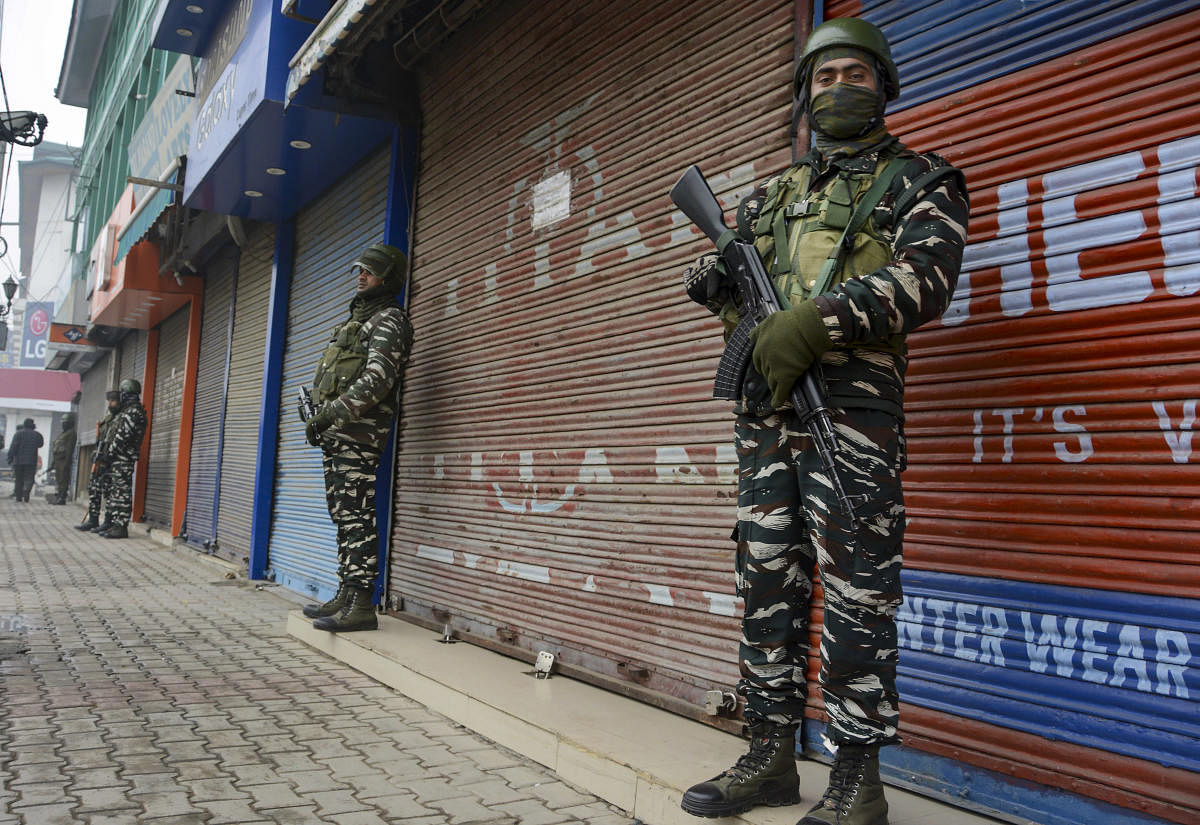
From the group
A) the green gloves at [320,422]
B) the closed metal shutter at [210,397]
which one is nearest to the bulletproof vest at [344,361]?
the green gloves at [320,422]

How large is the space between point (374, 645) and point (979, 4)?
4.10 metres

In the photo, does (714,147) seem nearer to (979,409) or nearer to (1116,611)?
(979,409)

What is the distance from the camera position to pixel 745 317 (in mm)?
2418

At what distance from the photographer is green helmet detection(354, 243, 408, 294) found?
5391mm

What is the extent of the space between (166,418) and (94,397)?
38.2 feet

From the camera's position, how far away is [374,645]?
188 inches

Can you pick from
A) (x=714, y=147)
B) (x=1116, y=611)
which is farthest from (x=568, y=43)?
(x=1116, y=611)

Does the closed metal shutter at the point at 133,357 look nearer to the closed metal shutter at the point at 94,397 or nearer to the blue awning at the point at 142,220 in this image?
the closed metal shutter at the point at 94,397

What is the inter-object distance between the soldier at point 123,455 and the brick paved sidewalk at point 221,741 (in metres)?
7.17

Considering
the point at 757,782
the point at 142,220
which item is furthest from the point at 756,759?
the point at 142,220

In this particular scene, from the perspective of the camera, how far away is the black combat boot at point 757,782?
7.47 ft

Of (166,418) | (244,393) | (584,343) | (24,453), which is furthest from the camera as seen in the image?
(24,453)

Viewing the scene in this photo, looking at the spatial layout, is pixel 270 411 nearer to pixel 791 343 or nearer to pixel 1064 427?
pixel 791 343

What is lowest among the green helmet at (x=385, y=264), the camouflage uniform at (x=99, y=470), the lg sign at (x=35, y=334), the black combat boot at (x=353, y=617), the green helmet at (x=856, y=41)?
the black combat boot at (x=353, y=617)
